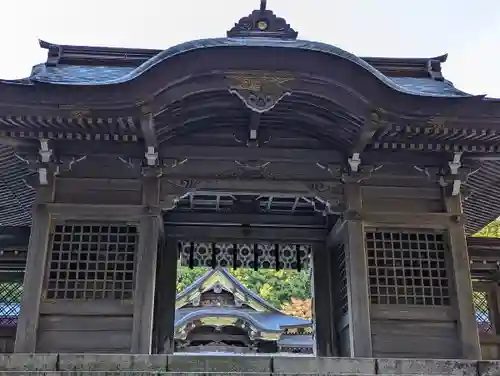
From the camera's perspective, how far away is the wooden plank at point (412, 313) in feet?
26.3

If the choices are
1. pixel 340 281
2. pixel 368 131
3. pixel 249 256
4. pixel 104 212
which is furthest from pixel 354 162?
pixel 249 256

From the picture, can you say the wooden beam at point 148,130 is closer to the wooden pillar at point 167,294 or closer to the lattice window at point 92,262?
the lattice window at point 92,262

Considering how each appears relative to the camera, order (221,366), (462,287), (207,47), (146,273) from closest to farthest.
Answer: (221,366) < (207,47) < (146,273) < (462,287)

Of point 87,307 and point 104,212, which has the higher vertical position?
point 104,212

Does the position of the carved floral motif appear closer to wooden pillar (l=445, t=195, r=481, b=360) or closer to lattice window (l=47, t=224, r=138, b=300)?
lattice window (l=47, t=224, r=138, b=300)

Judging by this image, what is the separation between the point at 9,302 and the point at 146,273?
15.9ft

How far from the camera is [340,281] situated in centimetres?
1012

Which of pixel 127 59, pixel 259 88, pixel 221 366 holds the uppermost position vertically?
pixel 127 59

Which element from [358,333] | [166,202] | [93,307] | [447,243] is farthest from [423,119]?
[93,307]

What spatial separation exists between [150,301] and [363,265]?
2990mm

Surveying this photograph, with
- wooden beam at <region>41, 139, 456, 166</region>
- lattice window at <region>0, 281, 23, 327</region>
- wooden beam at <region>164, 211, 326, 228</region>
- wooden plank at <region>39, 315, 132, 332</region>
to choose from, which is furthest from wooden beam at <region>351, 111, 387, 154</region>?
lattice window at <region>0, 281, 23, 327</region>

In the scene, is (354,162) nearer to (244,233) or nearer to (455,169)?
(455,169)

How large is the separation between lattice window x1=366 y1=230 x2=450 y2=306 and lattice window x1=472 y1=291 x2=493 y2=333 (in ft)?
13.1

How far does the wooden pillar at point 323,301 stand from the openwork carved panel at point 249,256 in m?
0.85
